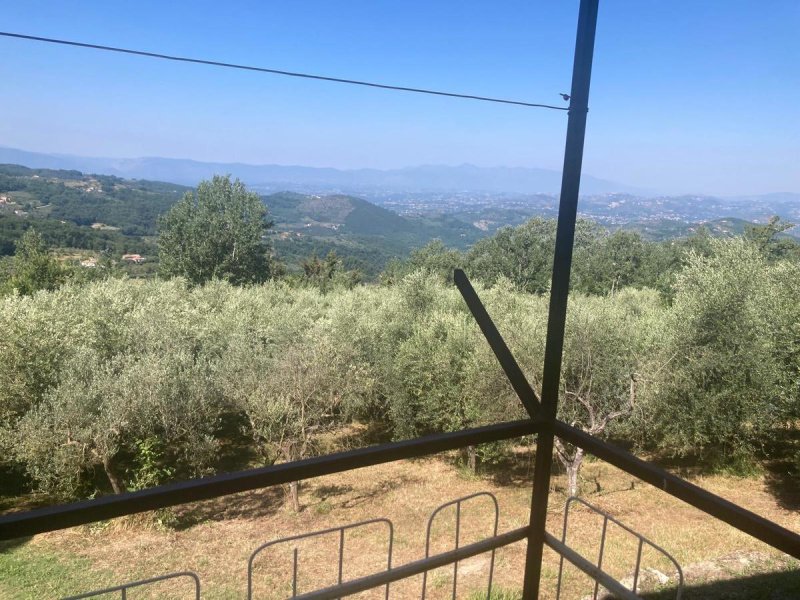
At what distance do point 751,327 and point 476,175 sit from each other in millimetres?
39962

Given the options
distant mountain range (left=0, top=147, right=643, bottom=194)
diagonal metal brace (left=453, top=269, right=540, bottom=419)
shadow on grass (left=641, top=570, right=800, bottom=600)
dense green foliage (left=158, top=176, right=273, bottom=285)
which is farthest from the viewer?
dense green foliage (left=158, top=176, right=273, bottom=285)

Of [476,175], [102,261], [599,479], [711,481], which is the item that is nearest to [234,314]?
[599,479]

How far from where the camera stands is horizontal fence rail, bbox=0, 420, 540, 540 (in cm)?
110

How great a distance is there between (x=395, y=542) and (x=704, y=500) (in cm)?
1038

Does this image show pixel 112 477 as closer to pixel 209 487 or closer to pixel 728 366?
pixel 209 487

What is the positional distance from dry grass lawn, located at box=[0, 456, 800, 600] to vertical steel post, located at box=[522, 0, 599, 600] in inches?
241

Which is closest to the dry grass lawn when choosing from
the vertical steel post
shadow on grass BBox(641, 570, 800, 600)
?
shadow on grass BBox(641, 570, 800, 600)

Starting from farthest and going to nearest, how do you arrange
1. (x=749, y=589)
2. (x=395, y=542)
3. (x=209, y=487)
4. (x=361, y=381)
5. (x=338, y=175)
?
(x=338, y=175)
(x=361, y=381)
(x=395, y=542)
(x=749, y=589)
(x=209, y=487)

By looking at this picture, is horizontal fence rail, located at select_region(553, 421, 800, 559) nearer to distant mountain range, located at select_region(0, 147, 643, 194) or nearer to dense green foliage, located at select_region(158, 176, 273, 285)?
distant mountain range, located at select_region(0, 147, 643, 194)

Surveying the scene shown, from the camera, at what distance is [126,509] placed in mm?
1188

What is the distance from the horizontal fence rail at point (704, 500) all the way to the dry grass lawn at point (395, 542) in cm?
633

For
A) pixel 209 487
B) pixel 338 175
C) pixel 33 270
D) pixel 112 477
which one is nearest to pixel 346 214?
pixel 338 175

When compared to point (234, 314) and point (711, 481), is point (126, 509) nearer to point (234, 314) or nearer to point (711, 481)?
point (711, 481)

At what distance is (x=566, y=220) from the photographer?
1.78m
